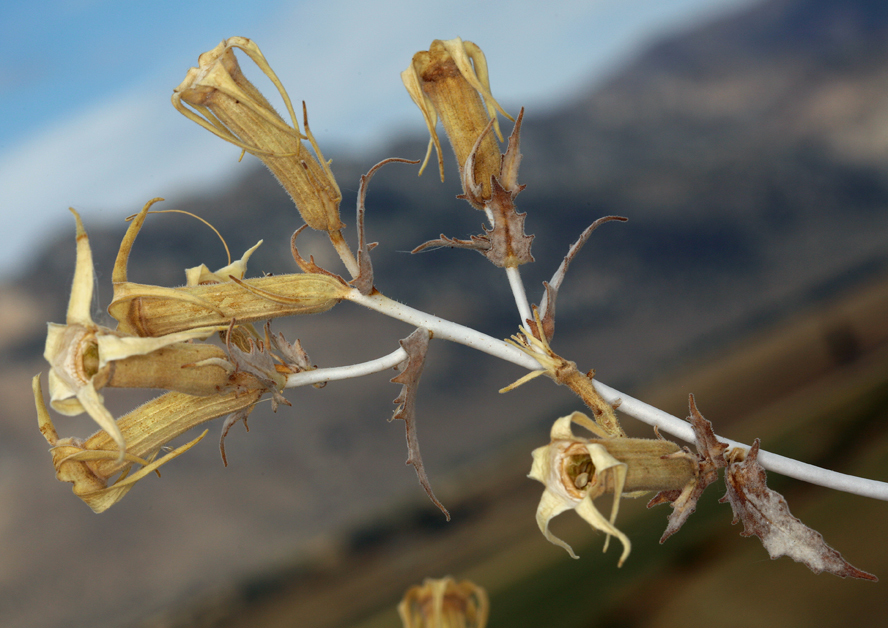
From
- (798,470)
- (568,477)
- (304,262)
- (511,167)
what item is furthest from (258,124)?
(798,470)

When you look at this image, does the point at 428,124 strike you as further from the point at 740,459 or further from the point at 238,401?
the point at 740,459

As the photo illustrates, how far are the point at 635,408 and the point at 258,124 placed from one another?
462 millimetres

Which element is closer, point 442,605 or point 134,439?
point 442,605

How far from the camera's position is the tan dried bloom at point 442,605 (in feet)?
1.07

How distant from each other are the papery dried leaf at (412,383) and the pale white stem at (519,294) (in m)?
0.10

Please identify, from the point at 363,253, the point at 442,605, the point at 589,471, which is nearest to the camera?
the point at 442,605

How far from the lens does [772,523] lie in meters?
0.50

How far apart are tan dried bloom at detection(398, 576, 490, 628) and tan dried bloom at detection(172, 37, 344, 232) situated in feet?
1.19

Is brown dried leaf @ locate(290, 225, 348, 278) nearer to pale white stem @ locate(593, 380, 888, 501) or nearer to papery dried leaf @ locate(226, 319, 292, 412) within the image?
papery dried leaf @ locate(226, 319, 292, 412)

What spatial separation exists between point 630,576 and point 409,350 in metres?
1.02

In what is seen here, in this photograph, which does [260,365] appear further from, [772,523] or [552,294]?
[772,523]

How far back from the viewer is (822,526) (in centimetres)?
130

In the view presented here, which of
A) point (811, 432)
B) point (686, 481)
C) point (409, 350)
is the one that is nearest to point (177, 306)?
point (409, 350)

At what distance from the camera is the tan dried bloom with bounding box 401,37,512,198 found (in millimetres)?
602
